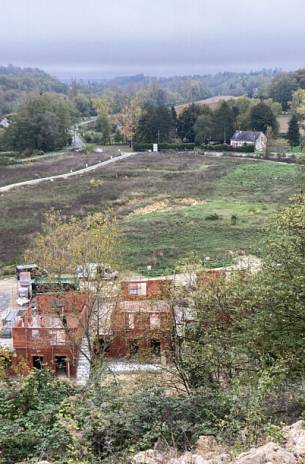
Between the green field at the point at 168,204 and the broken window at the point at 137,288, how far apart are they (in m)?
4.96

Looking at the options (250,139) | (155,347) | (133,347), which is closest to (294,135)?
(250,139)

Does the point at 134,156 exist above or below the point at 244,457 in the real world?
below

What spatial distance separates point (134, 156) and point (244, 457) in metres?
68.4

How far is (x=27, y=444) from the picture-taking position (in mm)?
9234

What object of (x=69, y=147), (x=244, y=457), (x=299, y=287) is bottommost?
(x=69, y=147)

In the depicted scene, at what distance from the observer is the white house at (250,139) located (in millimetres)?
76938

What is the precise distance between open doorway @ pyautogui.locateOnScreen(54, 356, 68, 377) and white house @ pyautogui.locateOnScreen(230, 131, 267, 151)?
205 feet

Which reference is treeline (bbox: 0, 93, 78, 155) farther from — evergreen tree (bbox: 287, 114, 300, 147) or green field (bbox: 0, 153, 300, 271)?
evergreen tree (bbox: 287, 114, 300, 147)

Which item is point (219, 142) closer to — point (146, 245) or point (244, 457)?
point (146, 245)

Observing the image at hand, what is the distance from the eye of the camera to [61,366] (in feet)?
58.6

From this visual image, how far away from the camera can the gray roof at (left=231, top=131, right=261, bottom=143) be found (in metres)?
78.2

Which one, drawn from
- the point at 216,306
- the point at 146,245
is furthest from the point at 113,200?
the point at 216,306

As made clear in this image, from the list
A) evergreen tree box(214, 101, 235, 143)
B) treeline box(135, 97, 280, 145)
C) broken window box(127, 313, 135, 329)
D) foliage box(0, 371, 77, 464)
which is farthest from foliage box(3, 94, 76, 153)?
foliage box(0, 371, 77, 464)

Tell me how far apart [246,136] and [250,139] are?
1.00 metres
